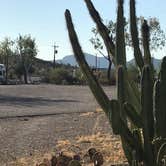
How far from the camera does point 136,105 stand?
6.28 m

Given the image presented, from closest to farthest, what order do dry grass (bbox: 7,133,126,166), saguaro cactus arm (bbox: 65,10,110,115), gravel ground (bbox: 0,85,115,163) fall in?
saguaro cactus arm (bbox: 65,10,110,115) → dry grass (bbox: 7,133,126,166) → gravel ground (bbox: 0,85,115,163)

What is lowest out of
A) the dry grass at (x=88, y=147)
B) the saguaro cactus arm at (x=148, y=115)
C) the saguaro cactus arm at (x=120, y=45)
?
the dry grass at (x=88, y=147)

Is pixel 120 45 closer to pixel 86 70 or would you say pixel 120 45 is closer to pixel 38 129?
pixel 86 70

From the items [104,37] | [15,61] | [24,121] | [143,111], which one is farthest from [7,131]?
[15,61]

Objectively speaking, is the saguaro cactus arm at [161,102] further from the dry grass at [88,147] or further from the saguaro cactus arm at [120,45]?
the dry grass at [88,147]

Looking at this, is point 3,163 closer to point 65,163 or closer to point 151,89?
point 65,163

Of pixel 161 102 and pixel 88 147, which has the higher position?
pixel 161 102

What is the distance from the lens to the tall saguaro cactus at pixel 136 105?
547 centimetres

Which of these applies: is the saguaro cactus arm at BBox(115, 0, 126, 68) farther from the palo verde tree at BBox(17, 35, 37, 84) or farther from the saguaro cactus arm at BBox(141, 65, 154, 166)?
the palo verde tree at BBox(17, 35, 37, 84)

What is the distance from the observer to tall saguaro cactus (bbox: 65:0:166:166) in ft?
17.9

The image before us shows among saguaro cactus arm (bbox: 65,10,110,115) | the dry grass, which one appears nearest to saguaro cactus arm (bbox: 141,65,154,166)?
saguaro cactus arm (bbox: 65,10,110,115)

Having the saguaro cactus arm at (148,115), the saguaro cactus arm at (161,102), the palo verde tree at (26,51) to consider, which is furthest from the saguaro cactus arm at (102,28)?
the palo verde tree at (26,51)

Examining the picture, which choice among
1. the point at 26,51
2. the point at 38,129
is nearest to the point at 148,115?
the point at 38,129

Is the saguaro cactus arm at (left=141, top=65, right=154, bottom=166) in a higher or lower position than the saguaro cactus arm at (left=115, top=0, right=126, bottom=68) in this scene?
lower
